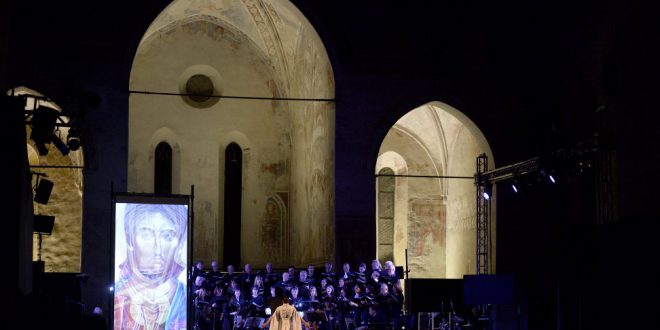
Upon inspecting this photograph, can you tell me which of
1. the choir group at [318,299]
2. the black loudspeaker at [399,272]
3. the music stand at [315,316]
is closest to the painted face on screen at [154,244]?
the music stand at [315,316]

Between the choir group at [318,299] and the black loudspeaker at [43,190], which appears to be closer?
the black loudspeaker at [43,190]

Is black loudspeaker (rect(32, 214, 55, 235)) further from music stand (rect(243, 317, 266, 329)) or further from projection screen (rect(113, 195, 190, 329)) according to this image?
music stand (rect(243, 317, 266, 329))

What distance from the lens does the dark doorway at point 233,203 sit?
24.5 meters

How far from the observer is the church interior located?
15438 millimetres

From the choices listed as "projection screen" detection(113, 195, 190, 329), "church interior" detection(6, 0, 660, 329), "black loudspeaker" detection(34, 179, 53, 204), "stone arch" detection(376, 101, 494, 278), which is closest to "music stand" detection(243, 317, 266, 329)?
"church interior" detection(6, 0, 660, 329)

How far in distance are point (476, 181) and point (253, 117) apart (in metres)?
7.62

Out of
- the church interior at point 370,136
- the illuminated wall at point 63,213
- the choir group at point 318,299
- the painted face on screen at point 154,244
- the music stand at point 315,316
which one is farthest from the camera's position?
the illuminated wall at point 63,213

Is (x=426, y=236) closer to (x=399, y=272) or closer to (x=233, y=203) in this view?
(x=233, y=203)

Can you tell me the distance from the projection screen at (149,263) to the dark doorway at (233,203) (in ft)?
39.1

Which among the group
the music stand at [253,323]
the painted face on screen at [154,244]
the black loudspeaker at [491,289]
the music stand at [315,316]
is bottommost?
the music stand at [253,323]

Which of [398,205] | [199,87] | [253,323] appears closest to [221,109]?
[199,87]

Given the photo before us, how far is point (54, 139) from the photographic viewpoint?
13141 mm

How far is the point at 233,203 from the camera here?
24734 millimetres

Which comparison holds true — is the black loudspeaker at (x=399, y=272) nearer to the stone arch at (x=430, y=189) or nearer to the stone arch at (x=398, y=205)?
the stone arch at (x=430, y=189)
